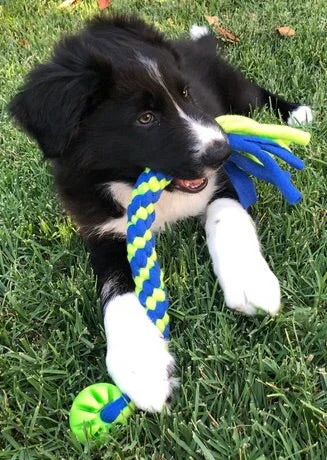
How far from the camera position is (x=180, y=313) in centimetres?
204

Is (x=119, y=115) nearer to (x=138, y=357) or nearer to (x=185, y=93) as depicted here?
(x=185, y=93)

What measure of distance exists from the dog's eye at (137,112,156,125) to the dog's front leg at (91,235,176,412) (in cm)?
58

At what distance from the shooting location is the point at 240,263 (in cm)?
203

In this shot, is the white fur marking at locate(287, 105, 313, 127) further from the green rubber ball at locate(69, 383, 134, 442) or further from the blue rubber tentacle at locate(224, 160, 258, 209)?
the green rubber ball at locate(69, 383, 134, 442)

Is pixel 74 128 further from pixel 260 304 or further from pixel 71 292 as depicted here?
pixel 260 304

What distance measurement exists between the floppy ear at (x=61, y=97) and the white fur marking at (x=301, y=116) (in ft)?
4.37

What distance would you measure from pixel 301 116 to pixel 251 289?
154 cm

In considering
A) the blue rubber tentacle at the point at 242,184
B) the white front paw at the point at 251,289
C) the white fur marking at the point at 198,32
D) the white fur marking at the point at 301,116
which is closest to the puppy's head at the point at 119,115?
the blue rubber tentacle at the point at 242,184

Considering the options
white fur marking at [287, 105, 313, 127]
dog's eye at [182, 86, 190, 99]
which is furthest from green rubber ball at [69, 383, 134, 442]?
white fur marking at [287, 105, 313, 127]

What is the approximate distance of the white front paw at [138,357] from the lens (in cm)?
175

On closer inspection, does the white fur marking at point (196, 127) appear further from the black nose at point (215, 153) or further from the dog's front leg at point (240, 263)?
the dog's front leg at point (240, 263)

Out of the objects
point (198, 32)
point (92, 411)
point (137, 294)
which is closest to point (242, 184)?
point (137, 294)

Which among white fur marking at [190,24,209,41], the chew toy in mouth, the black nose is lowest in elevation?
white fur marking at [190,24,209,41]

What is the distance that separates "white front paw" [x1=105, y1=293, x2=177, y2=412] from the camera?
1747mm
